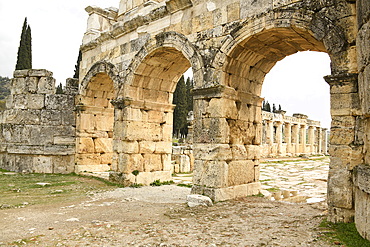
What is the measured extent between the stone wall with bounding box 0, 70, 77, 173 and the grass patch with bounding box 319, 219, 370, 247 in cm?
852

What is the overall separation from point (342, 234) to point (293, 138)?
24398mm

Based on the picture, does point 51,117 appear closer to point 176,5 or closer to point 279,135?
point 176,5

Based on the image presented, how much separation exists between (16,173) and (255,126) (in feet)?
25.1

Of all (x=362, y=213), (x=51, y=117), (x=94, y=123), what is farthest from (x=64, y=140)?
(x=362, y=213)

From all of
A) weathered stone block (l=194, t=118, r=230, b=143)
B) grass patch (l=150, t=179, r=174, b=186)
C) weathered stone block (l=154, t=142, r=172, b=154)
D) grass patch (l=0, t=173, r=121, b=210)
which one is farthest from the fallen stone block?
weathered stone block (l=154, t=142, r=172, b=154)

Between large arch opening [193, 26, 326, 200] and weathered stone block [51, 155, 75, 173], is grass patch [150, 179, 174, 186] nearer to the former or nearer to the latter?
large arch opening [193, 26, 326, 200]

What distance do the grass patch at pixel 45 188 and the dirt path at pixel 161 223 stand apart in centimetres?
60

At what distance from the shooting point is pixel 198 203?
5.87 m

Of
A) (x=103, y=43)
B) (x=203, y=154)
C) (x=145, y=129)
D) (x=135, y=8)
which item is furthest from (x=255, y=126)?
(x=103, y=43)

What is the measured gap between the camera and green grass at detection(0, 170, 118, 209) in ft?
21.2

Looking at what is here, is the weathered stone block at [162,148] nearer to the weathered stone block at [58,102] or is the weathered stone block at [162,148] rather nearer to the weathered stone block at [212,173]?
the weathered stone block at [212,173]

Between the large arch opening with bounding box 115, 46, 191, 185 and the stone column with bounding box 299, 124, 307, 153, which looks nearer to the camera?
the large arch opening with bounding box 115, 46, 191, 185

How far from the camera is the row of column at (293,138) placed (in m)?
23.5

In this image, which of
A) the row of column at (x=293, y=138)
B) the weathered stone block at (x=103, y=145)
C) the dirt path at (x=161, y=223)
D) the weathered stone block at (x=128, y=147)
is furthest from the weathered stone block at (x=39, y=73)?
the row of column at (x=293, y=138)
